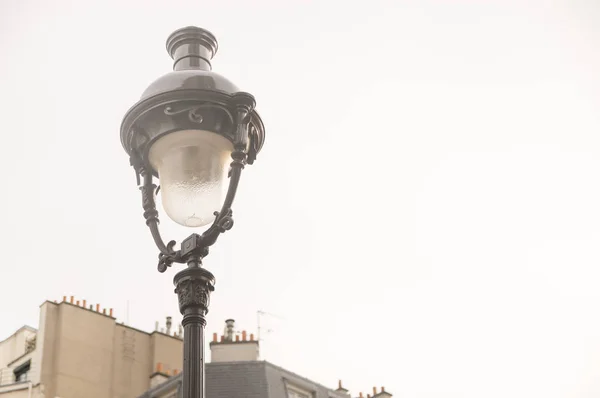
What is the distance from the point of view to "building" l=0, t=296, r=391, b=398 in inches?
1028

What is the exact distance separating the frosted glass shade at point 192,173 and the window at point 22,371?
83.5 feet

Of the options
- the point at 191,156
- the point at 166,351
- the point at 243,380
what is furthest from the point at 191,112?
the point at 166,351

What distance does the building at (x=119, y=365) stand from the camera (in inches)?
1028

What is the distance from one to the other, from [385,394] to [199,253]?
2602 centimetres

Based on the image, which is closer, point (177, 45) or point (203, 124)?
point (203, 124)

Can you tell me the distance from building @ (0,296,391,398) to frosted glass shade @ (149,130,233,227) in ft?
68.5

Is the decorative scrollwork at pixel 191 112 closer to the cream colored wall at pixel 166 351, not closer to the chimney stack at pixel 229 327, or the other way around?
the cream colored wall at pixel 166 351

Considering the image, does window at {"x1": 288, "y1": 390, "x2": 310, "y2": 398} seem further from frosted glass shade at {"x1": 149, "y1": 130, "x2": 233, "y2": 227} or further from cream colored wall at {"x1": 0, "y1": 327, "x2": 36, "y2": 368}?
frosted glass shade at {"x1": 149, "y1": 130, "x2": 233, "y2": 227}

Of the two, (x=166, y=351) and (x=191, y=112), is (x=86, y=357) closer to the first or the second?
(x=166, y=351)

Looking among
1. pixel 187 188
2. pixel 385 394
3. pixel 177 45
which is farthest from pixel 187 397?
pixel 385 394

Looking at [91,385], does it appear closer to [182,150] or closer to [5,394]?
[5,394]

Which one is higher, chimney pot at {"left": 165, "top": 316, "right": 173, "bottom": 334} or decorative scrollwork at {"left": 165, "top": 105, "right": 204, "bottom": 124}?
chimney pot at {"left": 165, "top": 316, "right": 173, "bottom": 334}

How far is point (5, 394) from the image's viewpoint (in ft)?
85.7

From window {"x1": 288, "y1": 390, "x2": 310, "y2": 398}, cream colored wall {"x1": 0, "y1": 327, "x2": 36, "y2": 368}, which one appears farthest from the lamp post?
cream colored wall {"x1": 0, "y1": 327, "x2": 36, "y2": 368}
